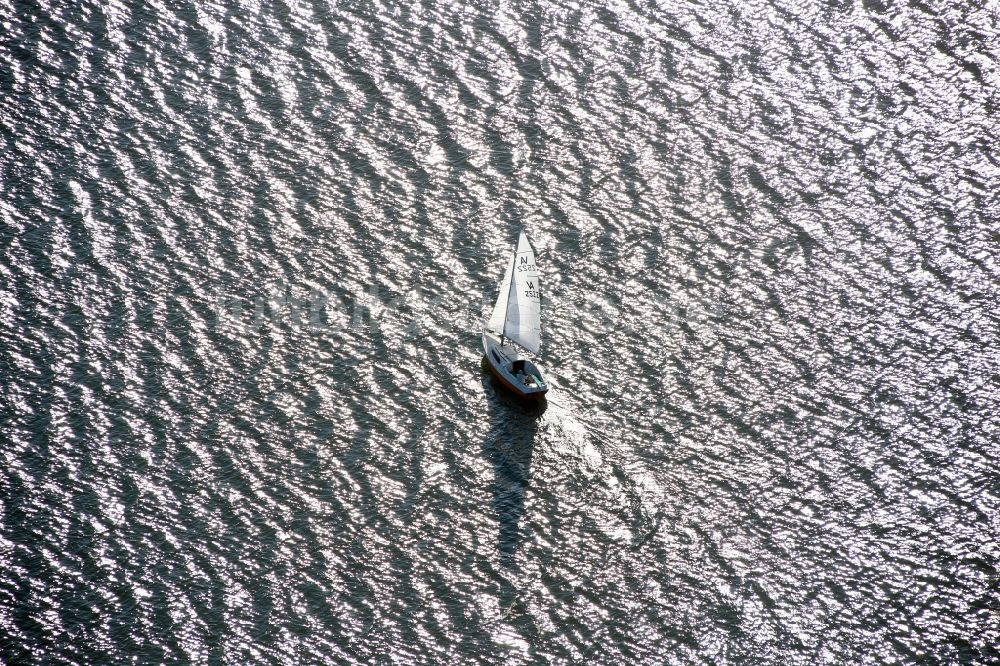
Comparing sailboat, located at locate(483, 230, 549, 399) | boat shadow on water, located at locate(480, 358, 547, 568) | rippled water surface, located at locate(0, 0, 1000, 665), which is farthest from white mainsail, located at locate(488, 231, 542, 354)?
boat shadow on water, located at locate(480, 358, 547, 568)

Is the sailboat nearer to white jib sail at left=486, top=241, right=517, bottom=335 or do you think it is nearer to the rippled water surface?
→ white jib sail at left=486, top=241, right=517, bottom=335

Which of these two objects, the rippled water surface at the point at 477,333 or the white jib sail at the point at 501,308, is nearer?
the rippled water surface at the point at 477,333

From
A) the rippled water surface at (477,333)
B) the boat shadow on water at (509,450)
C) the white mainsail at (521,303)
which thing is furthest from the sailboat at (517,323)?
the rippled water surface at (477,333)

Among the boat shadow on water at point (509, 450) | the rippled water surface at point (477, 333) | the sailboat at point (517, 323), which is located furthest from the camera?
the sailboat at point (517, 323)

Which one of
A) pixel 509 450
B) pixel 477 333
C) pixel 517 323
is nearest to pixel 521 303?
pixel 517 323

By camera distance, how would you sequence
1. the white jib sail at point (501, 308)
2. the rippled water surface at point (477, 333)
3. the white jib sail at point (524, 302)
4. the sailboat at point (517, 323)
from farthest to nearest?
the white jib sail at point (501, 308), the white jib sail at point (524, 302), the sailboat at point (517, 323), the rippled water surface at point (477, 333)

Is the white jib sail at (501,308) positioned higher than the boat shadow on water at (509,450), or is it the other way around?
the white jib sail at (501,308)

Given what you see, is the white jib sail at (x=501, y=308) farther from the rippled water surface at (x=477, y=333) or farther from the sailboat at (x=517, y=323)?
the rippled water surface at (x=477, y=333)
